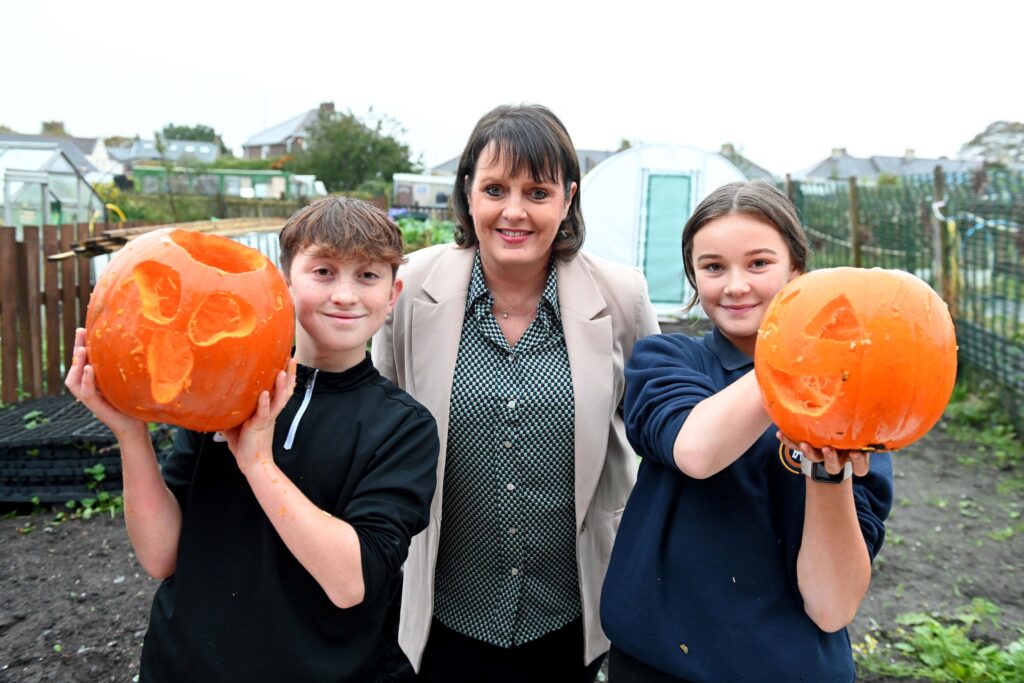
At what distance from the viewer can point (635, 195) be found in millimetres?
13703

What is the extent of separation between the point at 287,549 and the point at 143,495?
0.36m

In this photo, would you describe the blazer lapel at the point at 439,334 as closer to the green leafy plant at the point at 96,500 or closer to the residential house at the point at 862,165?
the green leafy plant at the point at 96,500

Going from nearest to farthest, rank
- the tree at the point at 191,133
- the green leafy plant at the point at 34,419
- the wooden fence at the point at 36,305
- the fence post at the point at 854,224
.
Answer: the green leafy plant at the point at 34,419
the wooden fence at the point at 36,305
the fence post at the point at 854,224
the tree at the point at 191,133

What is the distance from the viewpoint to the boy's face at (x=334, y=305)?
1829mm

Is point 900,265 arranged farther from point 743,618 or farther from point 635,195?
point 743,618

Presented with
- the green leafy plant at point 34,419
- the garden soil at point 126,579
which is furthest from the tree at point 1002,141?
the green leafy plant at point 34,419

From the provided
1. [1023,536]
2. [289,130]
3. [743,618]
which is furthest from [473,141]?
[289,130]

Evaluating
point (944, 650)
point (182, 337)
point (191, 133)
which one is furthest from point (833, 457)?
point (191, 133)

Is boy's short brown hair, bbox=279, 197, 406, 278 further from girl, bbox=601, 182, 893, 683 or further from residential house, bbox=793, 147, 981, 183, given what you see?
residential house, bbox=793, 147, 981, 183

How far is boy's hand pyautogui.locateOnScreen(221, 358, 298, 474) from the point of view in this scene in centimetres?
159

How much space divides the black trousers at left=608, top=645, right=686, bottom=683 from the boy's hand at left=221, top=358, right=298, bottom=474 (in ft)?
3.22

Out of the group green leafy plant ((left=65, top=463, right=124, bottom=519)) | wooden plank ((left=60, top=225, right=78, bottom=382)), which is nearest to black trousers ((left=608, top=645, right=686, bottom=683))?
green leafy plant ((left=65, top=463, right=124, bottom=519))

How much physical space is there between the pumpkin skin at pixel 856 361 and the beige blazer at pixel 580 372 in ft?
2.95

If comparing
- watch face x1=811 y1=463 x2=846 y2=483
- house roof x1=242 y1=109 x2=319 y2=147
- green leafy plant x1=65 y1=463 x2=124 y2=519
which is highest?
house roof x1=242 y1=109 x2=319 y2=147
